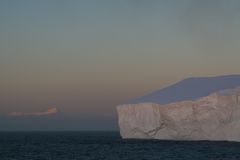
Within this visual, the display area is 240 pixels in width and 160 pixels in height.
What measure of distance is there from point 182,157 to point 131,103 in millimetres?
24744

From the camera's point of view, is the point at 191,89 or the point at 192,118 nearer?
the point at 192,118

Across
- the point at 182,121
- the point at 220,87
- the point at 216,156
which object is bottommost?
the point at 216,156

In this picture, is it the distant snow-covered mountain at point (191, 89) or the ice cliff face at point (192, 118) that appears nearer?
the ice cliff face at point (192, 118)

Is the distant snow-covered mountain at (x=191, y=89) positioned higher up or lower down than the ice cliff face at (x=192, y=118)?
higher up

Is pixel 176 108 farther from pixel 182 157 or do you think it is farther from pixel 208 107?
pixel 182 157

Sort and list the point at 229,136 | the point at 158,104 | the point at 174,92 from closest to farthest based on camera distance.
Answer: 1. the point at 229,136
2. the point at 158,104
3. the point at 174,92

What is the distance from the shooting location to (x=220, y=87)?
60156 mm

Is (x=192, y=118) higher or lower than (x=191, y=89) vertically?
lower

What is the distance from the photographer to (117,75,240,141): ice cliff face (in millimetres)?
52656

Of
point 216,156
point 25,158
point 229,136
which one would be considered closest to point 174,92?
point 229,136

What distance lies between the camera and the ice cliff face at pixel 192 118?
173 ft

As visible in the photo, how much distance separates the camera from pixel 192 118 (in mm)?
54219

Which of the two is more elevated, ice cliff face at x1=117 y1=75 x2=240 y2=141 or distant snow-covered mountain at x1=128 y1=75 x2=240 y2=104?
distant snow-covered mountain at x1=128 y1=75 x2=240 y2=104

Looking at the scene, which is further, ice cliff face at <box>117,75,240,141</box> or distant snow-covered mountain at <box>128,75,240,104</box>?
distant snow-covered mountain at <box>128,75,240,104</box>
